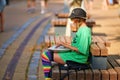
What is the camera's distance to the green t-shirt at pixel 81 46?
6.44 m

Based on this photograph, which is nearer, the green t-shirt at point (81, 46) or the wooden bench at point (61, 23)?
the green t-shirt at point (81, 46)

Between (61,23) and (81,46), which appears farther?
(61,23)

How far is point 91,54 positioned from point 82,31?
1.37ft

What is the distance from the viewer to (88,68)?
6426mm

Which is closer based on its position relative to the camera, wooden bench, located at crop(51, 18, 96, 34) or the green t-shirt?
the green t-shirt

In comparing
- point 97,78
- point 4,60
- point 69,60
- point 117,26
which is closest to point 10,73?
point 4,60

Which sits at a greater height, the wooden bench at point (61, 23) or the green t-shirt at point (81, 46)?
the green t-shirt at point (81, 46)

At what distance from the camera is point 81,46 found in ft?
21.2

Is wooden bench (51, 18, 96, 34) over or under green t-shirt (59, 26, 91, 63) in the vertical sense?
under

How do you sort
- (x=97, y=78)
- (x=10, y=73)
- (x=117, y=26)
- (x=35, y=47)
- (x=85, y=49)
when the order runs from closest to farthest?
(x=97, y=78)
(x=85, y=49)
(x=10, y=73)
(x=35, y=47)
(x=117, y=26)

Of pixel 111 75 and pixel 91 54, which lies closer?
pixel 111 75

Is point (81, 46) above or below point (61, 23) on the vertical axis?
above

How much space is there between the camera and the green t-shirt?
6.44 metres

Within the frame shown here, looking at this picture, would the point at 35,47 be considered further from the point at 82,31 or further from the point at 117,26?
the point at 117,26
